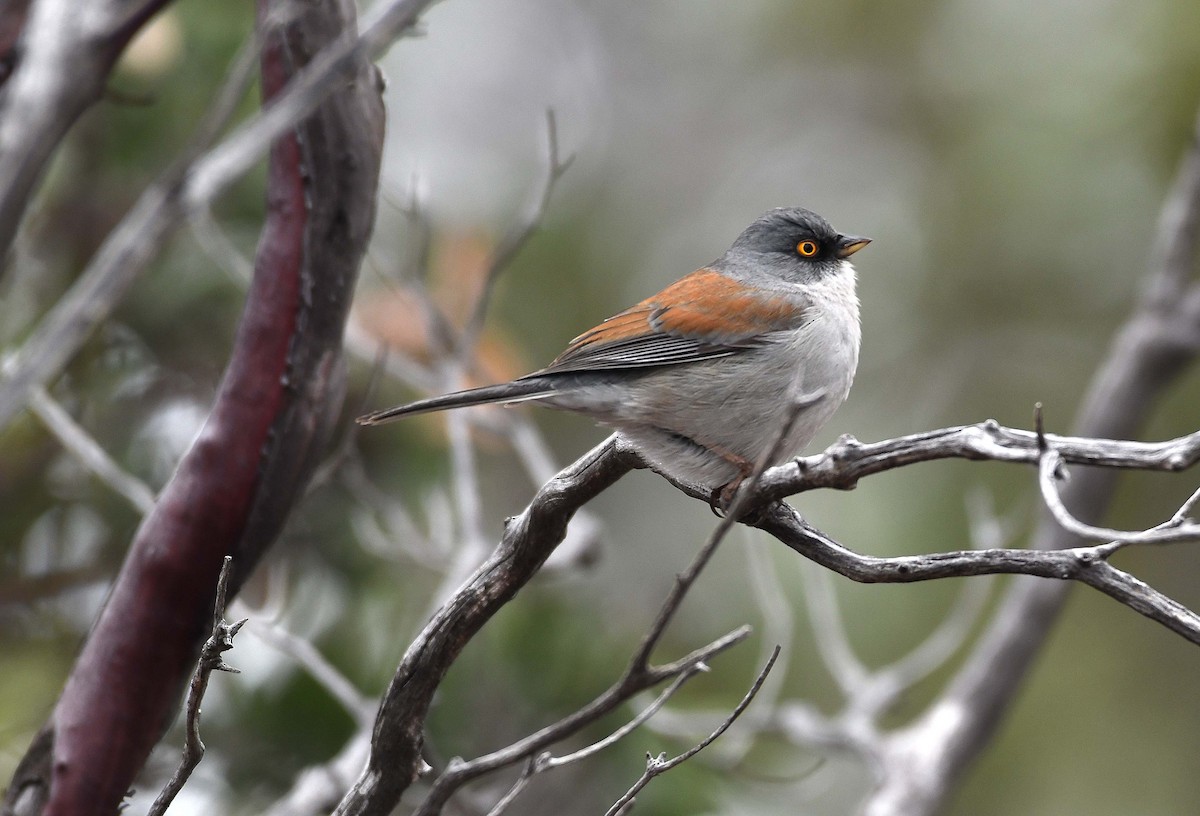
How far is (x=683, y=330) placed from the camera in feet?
11.4

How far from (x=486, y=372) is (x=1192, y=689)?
4462mm

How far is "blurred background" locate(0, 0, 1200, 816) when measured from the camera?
161 inches

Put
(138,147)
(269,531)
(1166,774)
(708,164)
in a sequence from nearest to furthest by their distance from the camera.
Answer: (269,531)
(138,147)
(1166,774)
(708,164)

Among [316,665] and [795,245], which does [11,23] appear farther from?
[795,245]

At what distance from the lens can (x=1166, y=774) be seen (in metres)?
6.21

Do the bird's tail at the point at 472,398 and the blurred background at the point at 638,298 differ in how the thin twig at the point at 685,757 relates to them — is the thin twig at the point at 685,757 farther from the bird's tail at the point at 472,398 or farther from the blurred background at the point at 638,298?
the blurred background at the point at 638,298

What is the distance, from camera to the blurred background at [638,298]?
13.4ft

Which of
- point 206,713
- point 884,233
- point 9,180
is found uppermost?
point 884,233

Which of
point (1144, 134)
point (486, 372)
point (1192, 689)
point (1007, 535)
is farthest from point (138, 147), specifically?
point (1192, 689)

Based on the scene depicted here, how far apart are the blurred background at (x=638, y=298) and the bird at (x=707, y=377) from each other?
1003 mm

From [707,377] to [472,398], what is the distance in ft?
2.38

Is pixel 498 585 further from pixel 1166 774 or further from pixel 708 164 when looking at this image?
pixel 708 164

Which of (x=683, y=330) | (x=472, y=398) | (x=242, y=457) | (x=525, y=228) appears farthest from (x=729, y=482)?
(x=525, y=228)

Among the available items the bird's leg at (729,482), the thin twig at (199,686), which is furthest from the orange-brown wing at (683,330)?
the thin twig at (199,686)
